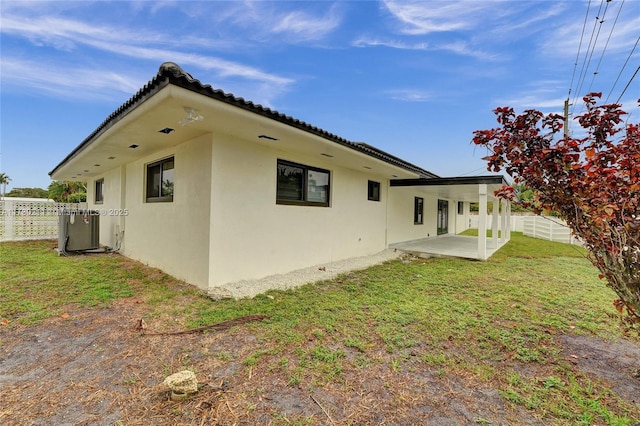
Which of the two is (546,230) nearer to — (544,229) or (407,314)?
(544,229)

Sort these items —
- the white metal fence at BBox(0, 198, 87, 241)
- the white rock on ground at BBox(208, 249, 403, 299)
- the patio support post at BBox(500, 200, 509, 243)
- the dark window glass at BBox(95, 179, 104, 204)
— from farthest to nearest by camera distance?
the patio support post at BBox(500, 200, 509, 243)
the dark window glass at BBox(95, 179, 104, 204)
the white metal fence at BBox(0, 198, 87, 241)
the white rock on ground at BBox(208, 249, 403, 299)

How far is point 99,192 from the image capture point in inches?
449

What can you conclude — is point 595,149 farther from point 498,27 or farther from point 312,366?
point 498,27

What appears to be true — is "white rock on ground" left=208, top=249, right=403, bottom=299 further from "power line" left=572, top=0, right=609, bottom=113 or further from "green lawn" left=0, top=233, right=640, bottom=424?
"power line" left=572, top=0, right=609, bottom=113

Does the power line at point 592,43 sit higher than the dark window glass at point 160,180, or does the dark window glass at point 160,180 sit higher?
the power line at point 592,43

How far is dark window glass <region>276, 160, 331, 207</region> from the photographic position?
6.21 m

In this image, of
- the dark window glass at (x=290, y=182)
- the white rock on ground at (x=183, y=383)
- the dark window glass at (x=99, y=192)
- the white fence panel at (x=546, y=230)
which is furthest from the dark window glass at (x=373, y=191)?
the dark window glass at (x=99, y=192)

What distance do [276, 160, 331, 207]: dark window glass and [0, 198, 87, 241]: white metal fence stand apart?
943 centimetres

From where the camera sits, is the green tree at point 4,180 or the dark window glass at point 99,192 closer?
the dark window glass at point 99,192

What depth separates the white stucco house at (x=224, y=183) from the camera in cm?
406

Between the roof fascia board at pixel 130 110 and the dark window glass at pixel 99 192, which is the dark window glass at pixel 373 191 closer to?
the roof fascia board at pixel 130 110

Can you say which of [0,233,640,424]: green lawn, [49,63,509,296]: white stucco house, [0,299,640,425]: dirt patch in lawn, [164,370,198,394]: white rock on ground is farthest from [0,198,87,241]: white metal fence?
[164,370,198,394]: white rock on ground

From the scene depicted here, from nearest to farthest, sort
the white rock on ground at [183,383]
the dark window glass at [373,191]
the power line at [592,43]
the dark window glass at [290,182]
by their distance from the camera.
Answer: the white rock on ground at [183,383]
the power line at [592,43]
the dark window glass at [290,182]
the dark window glass at [373,191]

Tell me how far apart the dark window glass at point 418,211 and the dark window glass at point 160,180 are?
10.3 m
